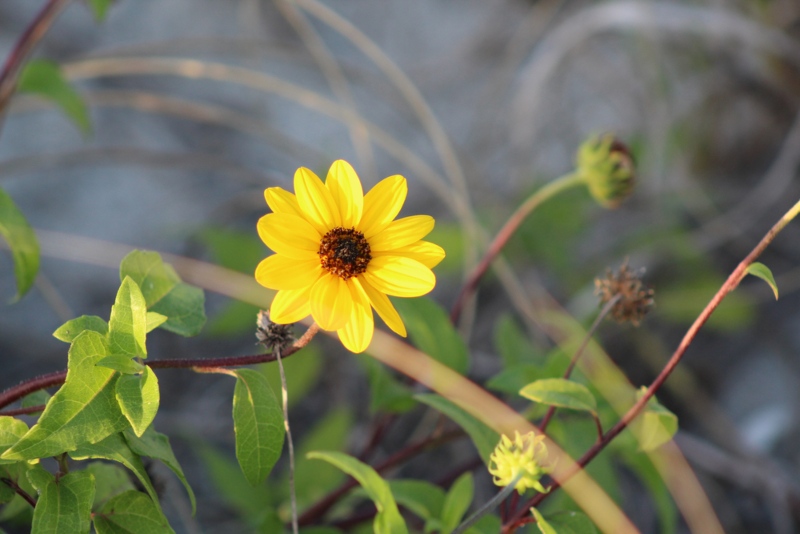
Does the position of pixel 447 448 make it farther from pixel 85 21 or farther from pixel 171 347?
pixel 85 21

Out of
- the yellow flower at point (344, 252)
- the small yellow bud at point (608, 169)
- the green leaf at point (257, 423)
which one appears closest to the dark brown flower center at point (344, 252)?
the yellow flower at point (344, 252)

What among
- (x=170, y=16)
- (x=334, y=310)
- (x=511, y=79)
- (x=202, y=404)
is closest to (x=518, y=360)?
(x=334, y=310)

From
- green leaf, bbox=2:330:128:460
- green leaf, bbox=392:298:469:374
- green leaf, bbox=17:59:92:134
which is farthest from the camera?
green leaf, bbox=17:59:92:134

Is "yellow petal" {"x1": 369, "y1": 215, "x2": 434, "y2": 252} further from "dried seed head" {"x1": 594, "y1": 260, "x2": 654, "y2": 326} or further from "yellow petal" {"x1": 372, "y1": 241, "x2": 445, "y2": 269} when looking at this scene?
"dried seed head" {"x1": 594, "y1": 260, "x2": 654, "y2": 326}

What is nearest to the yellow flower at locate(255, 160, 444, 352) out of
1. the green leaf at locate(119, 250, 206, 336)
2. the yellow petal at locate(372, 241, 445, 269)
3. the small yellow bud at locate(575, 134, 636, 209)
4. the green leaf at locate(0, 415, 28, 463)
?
the yellow petal at locate(372, 241, 445, 269)

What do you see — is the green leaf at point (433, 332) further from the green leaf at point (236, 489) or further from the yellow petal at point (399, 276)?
the green leaf at point (236, 489)

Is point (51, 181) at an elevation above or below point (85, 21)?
below
